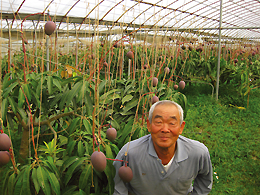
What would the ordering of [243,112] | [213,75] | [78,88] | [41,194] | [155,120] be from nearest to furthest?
[155,120] → [41,194] → [78,88] → [243,112] → [213,75]

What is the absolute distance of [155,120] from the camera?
974mm

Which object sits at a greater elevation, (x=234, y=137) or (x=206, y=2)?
(x=206, y=2)

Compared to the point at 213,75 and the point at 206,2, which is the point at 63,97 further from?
the point at 206,2

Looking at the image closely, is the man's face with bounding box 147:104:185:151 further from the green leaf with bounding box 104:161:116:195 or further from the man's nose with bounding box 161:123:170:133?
the green leaf with bounding box 104:161:116:195

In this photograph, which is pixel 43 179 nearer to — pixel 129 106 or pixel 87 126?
pixel 87 126

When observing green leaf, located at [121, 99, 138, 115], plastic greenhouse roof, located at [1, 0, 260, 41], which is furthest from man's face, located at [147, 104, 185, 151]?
plastic greenhouse roof, located at [1, 0, 260, 41]

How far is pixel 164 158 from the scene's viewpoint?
1054 millimetres

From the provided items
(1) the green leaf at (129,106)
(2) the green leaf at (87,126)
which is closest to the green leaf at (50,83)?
(2) the green leaf at (87,126)

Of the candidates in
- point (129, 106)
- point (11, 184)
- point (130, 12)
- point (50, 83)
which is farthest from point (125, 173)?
point (130, 12)

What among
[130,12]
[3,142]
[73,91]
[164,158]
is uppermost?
[130,12]

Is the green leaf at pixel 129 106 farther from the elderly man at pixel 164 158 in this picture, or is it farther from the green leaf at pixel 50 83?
the elderly man at pixel 164 158

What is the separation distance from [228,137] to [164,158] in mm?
1879

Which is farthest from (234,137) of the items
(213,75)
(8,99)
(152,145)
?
(8,99)

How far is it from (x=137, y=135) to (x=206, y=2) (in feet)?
22.8
